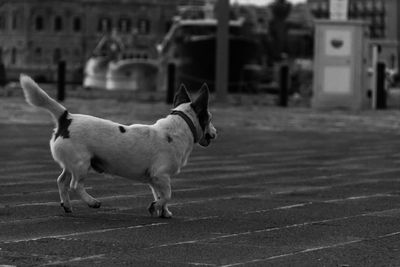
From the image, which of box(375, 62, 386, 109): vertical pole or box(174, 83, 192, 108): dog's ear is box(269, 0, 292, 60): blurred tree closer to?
box(375, 62, 386, 109): vertical pole

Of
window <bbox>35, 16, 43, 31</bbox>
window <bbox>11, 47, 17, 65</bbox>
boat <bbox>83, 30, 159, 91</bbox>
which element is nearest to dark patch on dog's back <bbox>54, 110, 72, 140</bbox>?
boat <bbox>83, 30, 159, 91</bbox>

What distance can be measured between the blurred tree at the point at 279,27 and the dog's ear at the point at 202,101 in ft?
455

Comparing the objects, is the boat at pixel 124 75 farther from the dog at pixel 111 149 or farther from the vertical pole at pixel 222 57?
the dog at pixel 111 149

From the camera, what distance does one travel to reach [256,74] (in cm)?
7650

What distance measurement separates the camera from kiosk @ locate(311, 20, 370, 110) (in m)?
37.5

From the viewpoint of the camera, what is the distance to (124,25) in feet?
539

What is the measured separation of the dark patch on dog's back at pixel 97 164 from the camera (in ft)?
32.0

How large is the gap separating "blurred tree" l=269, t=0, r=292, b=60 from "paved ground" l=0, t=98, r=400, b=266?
133119 millimetres

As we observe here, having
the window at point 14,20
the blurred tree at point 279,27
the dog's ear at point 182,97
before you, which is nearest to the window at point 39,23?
the window at point 14,20

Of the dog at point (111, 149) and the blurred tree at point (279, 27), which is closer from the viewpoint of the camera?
the dog at point (111, 149)

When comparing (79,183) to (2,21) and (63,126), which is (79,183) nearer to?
(63,126)


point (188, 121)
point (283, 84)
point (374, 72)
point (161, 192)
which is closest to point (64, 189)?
point (161, 192)

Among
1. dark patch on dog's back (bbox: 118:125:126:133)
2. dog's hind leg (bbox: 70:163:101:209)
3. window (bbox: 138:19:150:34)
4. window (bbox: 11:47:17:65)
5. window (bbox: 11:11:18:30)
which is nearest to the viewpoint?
dog's hind leg (bbox: 70:163:101:209)

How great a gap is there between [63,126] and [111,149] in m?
0.44
